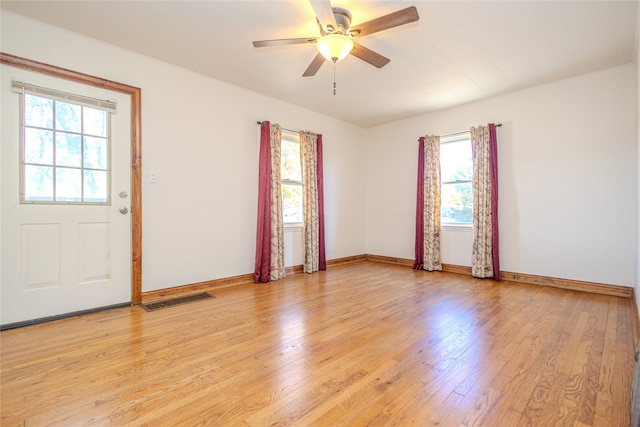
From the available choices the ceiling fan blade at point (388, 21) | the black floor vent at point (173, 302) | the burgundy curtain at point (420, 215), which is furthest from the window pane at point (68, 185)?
the burgundy curtain at point (420, 215)

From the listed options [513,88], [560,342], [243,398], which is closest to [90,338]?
[243,398]

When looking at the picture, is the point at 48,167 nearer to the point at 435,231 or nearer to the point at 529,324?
the point at 529,324

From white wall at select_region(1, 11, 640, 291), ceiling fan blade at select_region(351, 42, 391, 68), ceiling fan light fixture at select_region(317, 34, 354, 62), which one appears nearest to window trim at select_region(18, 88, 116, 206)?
white wall at select_region(1, 11, 640, 291)

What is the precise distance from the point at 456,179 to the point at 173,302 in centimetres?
438

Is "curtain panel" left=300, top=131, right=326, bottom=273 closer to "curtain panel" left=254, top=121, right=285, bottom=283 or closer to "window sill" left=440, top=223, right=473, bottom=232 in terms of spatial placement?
"curtain panel" left=254, top=121, right=285, bottom=283

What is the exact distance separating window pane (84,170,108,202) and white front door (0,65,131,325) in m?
0.01

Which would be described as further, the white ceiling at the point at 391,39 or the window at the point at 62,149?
the window at the point at 62,149

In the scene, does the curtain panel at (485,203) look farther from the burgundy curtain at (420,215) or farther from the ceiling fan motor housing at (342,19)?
the ceiling fan motor housing at (342,19)

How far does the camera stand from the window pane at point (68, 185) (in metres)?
2.74

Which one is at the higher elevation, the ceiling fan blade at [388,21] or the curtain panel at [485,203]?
the ceiling fan blade at [388,21]

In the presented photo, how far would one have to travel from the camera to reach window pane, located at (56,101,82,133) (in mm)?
2744

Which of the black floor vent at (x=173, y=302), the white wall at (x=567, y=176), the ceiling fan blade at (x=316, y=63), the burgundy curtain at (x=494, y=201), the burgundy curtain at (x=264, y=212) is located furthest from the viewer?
the burgundy curtain at (x=494, y=201)

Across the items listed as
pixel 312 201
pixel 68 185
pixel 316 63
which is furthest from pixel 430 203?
pixel 68 185

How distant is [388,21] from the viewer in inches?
86.5
